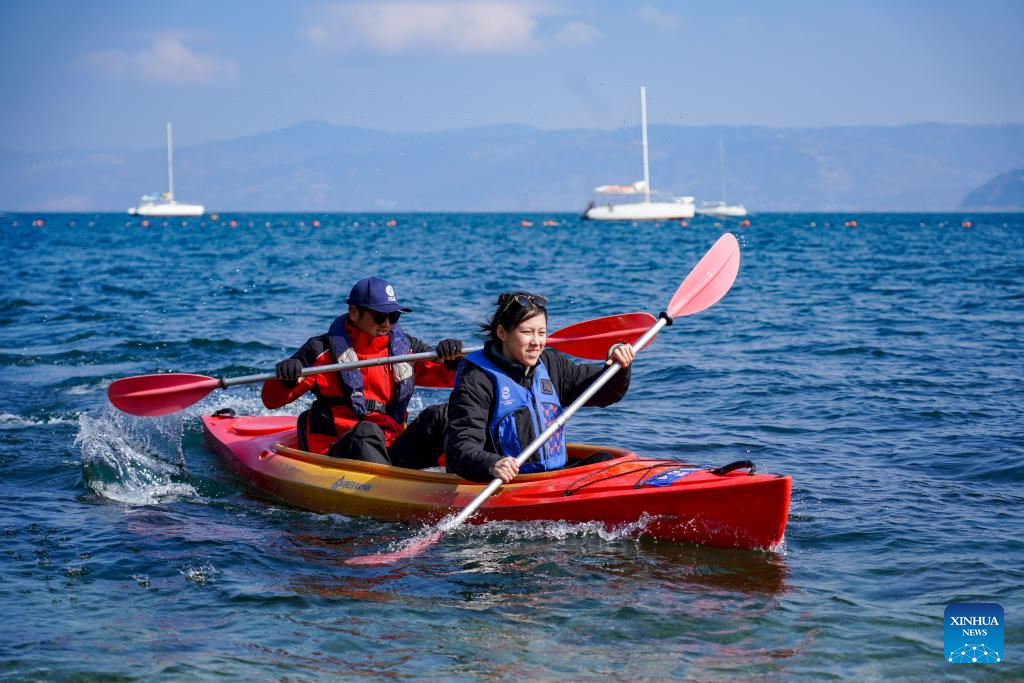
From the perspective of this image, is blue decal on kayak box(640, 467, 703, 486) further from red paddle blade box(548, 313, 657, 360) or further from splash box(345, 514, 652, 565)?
red paddle blade box(548, 313, 657, 360)

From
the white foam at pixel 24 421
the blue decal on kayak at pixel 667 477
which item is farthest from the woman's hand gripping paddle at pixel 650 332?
the white foam at pixel 24 421

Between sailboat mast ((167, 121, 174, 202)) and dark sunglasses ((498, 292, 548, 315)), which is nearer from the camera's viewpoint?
dark sunglasses ((498, 292, 548, 315))

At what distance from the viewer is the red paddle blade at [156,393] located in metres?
6.38

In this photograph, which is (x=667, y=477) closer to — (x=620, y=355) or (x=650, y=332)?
(x=620, y=355)

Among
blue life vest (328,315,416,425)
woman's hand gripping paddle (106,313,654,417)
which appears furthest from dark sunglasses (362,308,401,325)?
woman's hand gripping paddle (106,313,654,417)

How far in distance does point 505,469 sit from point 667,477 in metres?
0.82

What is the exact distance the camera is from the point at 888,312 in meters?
15.8

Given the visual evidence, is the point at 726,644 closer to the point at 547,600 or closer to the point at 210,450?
the point at 547,600

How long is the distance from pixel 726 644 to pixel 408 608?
4.33 feet

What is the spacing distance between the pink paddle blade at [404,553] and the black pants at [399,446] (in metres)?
0.73

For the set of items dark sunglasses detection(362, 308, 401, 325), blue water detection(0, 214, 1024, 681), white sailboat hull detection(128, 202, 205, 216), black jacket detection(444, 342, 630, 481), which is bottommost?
blue water detection(0, 214, 1024, 681)

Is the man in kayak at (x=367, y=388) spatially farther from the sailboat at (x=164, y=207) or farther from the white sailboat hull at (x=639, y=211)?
the sailboat at (x=164, y=207)

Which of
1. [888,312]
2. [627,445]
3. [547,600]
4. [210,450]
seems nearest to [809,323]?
[888,312]

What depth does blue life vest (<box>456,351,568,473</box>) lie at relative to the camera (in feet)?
16.9
